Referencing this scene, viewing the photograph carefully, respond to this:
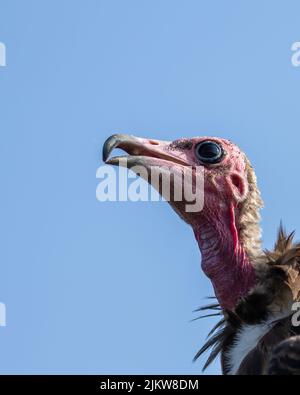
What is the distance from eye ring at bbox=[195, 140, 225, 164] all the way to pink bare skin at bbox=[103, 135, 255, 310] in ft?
0.10

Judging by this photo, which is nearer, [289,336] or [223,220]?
[289,336]

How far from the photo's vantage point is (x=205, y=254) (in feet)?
74.3

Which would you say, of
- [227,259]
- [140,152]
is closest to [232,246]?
[227,259]

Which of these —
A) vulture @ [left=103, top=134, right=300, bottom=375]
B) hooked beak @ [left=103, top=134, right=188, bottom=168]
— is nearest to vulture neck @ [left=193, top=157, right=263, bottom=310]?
vulture @ [left=103, top=134, right=300, bottom=375]

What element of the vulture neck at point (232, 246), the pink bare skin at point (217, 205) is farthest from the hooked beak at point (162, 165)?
the vulture neck at point (232, 246)

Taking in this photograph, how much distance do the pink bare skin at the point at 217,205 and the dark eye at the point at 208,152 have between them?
0.12 ft

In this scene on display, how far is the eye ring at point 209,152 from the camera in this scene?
23.0 metres

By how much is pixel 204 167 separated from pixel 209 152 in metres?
0.21

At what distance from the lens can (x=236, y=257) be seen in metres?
22.4

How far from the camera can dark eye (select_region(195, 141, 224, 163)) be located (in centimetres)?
2298
